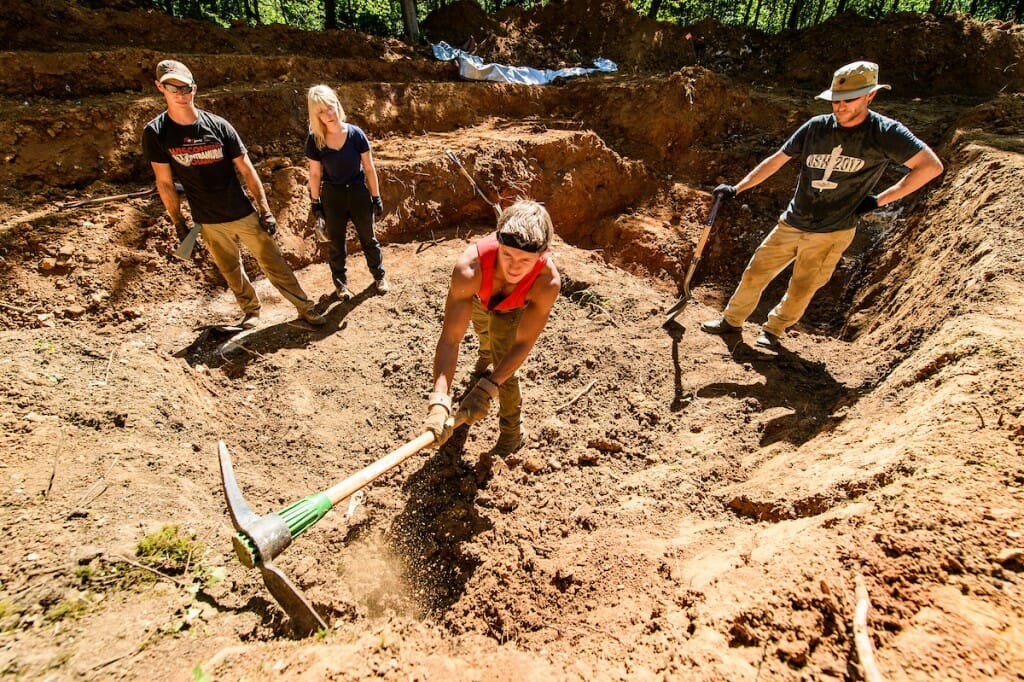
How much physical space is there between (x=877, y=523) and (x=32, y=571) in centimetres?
346

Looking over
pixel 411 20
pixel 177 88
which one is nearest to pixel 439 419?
pixel 177 88

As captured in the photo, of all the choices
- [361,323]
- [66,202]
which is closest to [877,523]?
[361,323]

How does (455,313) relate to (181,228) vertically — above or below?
above

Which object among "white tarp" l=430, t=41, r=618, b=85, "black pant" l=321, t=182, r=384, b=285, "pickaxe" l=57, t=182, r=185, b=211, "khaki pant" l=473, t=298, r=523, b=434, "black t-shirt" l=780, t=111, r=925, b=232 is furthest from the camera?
"white tarp" l=430, t=41, r=618, b=85

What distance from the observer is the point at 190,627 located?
1.95 m

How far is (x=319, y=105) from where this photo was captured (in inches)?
145

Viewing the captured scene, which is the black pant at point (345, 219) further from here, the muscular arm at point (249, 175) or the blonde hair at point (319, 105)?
the muscular arm at point (249, 175)

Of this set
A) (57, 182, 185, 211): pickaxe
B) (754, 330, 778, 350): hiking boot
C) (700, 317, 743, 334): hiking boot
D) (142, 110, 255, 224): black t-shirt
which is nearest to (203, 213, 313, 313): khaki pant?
(142, 110, 255, 224): black t-shirt

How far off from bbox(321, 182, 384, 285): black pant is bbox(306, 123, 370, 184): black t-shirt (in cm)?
9

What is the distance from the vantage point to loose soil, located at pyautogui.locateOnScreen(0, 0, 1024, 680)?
171cm

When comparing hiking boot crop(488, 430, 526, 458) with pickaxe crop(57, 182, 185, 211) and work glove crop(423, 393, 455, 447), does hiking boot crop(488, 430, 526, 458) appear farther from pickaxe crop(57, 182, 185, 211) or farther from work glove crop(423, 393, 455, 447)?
pickaxe crop(57, 182, 185, 211)

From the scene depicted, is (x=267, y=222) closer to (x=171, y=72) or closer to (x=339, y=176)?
(x=339, y=176)

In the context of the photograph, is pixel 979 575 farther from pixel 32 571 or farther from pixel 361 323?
pixel 361 323

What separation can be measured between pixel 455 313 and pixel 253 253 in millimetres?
2648
